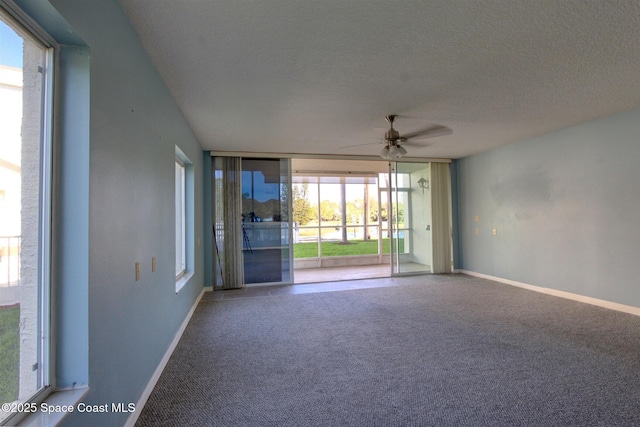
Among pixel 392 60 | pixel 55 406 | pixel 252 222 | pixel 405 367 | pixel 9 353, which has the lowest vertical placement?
pixel 405 367

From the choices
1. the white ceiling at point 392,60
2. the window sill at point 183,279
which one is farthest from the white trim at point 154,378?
the white ceiling at point 392,60

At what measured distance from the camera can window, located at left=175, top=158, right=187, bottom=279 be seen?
399cm

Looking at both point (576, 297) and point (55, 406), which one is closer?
point (55, 406)

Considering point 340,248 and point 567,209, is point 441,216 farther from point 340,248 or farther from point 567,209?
point 340,248

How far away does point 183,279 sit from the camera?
373 centimetres

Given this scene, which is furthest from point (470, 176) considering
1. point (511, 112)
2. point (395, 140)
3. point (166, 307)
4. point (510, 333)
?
point (166, 307)

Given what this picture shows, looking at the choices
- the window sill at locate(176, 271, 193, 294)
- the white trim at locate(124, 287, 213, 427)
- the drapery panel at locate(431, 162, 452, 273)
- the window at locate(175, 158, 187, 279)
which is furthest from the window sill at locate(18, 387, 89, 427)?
the drapery panel at locate(431, 162, 452, 273)

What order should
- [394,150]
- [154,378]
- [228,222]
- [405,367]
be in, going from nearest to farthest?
[154,378], [405,367], [394,150], [228,222]

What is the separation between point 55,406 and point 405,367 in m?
2.24

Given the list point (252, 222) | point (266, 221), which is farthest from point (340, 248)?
point (252, 222)

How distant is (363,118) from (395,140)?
483 mm

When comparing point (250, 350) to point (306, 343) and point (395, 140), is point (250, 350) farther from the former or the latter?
point (395, 140)

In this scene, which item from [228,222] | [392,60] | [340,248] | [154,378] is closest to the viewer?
[154,378]

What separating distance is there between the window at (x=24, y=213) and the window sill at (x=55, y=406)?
4 centimetres
